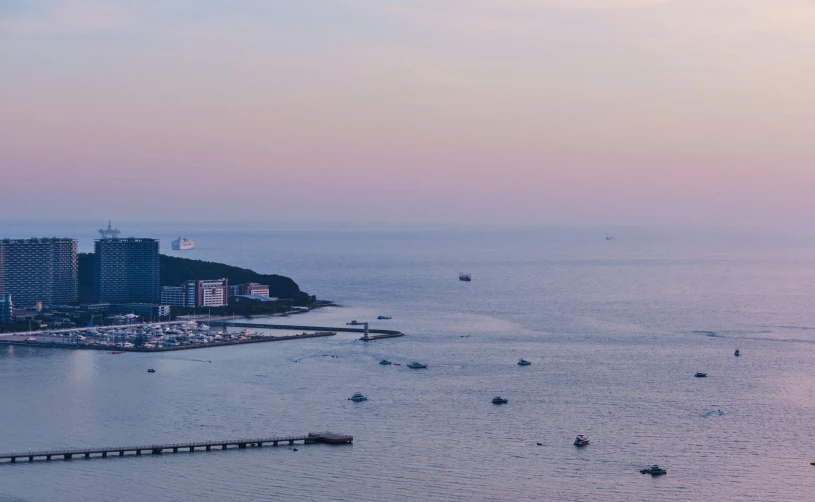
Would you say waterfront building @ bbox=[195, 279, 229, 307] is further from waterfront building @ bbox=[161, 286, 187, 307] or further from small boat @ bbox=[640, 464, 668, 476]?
small boat @ bbox=[640, 464, 668, 476]

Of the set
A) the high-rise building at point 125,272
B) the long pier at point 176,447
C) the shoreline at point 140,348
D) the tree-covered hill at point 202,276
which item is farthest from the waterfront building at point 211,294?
the long pier at point 176,447

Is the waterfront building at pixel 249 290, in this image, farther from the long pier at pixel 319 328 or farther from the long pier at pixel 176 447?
the long pier at pixel 176 447

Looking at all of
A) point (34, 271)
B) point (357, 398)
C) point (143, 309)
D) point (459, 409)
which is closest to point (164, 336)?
point (143, 309)

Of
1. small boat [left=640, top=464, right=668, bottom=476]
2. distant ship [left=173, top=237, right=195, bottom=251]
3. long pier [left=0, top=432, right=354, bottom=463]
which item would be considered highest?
distant ship [left=173, top=237, right=195, bottom=251]

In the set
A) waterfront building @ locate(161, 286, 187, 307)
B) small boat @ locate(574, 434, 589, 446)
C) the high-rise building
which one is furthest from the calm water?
the high-rise building

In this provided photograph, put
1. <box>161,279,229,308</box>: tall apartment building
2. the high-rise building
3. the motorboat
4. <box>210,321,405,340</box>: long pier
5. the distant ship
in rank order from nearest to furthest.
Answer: the motorboat → <box>210,321,405,340</box>: long pier → <box>161,279,229,308</box>: tall apartment building → the high-rise building → the distant ship

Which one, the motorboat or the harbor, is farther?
the harbor
